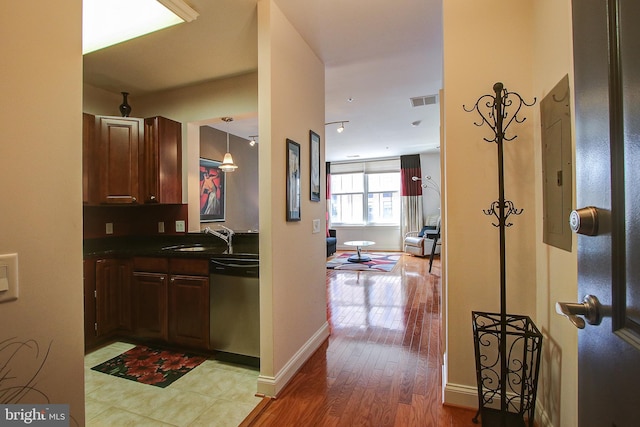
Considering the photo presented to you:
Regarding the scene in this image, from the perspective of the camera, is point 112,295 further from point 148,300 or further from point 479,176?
point 479,176

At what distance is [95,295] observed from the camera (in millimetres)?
2588

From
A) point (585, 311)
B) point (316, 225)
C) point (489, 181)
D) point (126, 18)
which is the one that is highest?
point (126, 18)

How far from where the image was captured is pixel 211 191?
477 cm

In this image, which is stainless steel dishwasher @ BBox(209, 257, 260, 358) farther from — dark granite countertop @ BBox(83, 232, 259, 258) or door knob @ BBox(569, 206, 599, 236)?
door knob @ BBox(569, 206, 599, 236)

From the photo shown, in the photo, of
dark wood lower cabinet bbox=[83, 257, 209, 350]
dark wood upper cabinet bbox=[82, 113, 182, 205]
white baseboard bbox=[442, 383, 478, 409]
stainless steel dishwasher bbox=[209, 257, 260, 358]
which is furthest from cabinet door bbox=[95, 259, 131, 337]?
white baseboard bbox=[442, 383, 478, 409]

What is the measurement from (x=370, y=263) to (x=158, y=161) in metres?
4.93

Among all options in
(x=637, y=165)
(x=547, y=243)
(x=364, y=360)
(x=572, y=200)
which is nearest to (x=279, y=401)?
(x=364, y=360)

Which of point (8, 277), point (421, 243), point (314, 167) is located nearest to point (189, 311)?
point (314, 167)

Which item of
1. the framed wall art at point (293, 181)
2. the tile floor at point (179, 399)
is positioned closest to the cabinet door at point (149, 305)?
the tile floor at point (179, 399)

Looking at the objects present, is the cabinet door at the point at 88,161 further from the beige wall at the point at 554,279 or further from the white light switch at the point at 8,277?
the beige wall at the point at 554,279

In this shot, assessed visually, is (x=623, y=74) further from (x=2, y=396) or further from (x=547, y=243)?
(x=2, y=396)

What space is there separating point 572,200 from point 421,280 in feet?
13.5

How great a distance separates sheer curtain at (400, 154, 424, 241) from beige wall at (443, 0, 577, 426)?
6.64 m

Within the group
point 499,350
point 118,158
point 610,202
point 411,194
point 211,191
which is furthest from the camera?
point 411,194
